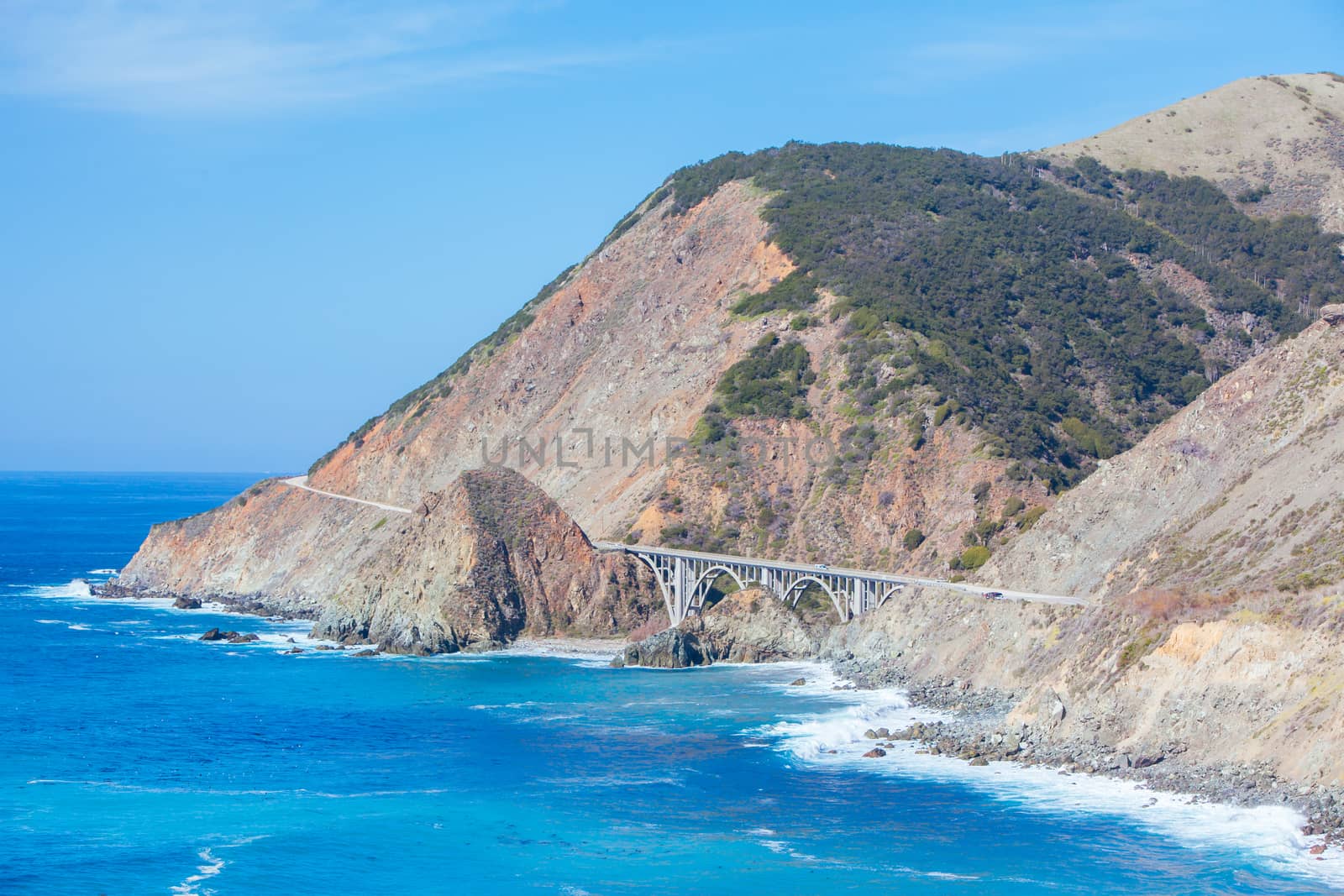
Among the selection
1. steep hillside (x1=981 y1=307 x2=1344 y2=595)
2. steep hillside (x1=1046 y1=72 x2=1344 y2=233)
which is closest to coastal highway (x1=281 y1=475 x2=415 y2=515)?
Answer: steep hillside (x1=981 y1=307 x2=1344 y2=595)

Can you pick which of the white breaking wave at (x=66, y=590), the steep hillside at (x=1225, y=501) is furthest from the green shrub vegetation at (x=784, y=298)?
the white breaking wave at (x=66, y=590)

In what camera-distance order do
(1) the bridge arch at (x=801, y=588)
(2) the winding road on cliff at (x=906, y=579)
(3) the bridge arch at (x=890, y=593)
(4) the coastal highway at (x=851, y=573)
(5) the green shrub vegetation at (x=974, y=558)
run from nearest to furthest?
(2) the winding road on cliff at (x=906, y=579) → (4) the coastal highway at (x=851, y=573) → (3) the bridge arch at (x=890, y=593) → (5) the green shrub vegetation at (x=974, y=558) → (1) the bridge arch at (x=801, y=588)

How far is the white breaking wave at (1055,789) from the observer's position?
42719 millimetres

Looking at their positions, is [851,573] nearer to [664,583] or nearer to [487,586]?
[664,583]

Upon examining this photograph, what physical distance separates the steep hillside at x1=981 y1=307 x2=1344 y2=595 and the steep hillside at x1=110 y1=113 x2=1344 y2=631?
9.42 m

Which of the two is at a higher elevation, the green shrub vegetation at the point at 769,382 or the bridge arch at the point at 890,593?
the green shrub vegetation at the point at 769,382

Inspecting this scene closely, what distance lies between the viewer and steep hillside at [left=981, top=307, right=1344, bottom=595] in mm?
55656

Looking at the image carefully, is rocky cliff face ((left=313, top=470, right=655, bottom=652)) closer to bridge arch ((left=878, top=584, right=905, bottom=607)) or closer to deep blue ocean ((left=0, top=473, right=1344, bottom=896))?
deep blue ocean ((left=0, top=473, right=1344, bottom=896))

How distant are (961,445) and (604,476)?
29.2 meters

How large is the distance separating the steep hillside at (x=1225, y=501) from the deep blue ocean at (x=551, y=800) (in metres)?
10.4

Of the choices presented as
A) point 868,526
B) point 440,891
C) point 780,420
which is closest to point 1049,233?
point 780,420

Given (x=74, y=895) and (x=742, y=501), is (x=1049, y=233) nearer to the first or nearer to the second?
(x=742, y=501)

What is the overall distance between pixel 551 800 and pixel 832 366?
→ 54665mm

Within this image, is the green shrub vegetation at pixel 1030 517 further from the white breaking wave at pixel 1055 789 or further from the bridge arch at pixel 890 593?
the white breaking wave at pixel 1055 789
